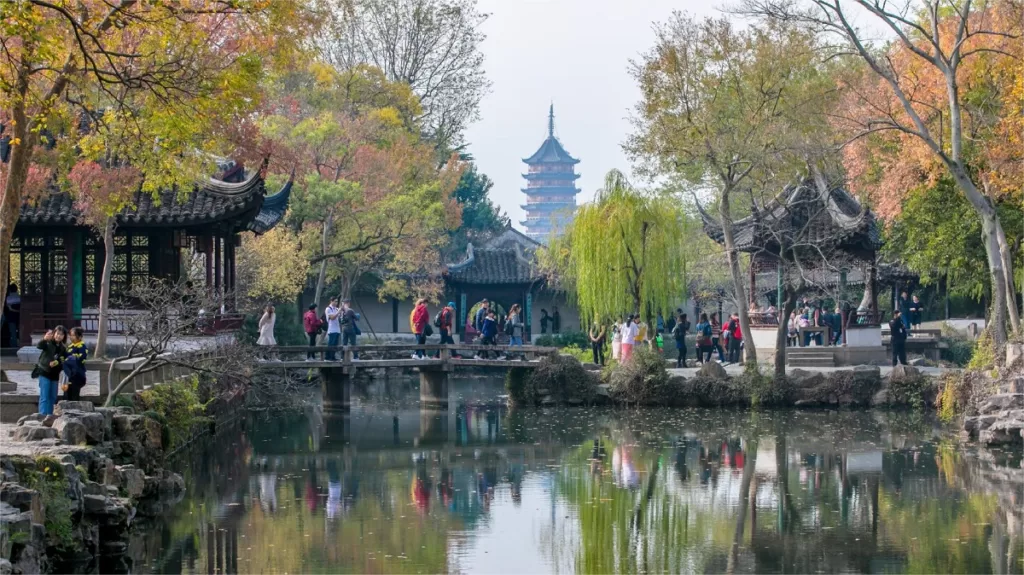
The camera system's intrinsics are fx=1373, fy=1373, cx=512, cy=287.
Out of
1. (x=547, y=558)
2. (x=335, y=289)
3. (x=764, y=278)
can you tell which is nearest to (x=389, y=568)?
(x=547, y=558)

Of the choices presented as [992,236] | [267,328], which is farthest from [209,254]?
[992,236]

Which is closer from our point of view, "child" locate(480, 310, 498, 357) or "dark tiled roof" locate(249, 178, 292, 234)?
"dark tiled roof" locate(249, 178, 292, 234)

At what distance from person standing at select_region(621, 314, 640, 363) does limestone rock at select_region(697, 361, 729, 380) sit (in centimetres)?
136

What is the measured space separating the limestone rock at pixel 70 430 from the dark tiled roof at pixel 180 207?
9.94 metres

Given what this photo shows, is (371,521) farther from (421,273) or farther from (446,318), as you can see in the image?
(421,273)

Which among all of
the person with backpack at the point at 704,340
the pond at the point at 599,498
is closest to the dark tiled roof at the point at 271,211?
the pond at the point at 599,498

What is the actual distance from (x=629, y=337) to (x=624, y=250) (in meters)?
2.37

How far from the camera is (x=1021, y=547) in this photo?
516 inches

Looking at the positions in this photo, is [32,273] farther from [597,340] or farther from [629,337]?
[597,340]

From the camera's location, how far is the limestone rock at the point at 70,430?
13.0m

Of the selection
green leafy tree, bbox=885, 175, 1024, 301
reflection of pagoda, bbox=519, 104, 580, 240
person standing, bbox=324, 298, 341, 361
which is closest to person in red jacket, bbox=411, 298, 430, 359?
person standing, bbox=324, 298, 341, 361

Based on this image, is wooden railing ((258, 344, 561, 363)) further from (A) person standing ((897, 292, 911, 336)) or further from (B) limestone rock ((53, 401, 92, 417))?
(B) limestone rock ((53, 401, 92, 417))

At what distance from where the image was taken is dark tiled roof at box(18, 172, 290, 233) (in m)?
23.0

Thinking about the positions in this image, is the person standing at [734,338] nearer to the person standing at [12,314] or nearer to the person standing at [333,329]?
the person standing at [333,329]
